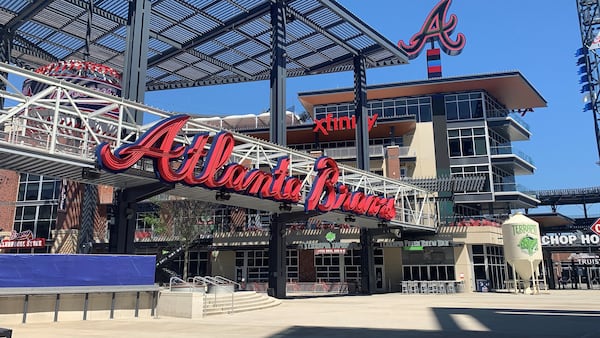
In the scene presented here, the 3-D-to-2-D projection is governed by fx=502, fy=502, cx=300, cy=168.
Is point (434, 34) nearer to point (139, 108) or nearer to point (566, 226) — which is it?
point (566, 226)

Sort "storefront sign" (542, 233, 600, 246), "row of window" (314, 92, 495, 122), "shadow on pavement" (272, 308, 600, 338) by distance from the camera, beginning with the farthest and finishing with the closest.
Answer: "row of window" (314, 92, 495, 122) < "storefront sign" (542, 233, 600, 246) < "shadow on pavement" (272, 308, 600, 338)

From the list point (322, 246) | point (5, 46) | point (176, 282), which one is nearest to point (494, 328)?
point (176, 282)

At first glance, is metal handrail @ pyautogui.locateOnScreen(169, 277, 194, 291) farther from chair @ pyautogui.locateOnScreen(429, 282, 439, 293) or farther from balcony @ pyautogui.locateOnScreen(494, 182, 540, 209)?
balcony @ pyautogui.locateOnScreen(494, 182, 540, 209)

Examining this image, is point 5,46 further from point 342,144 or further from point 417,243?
point 342,144

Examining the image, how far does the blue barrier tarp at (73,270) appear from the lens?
55.3 feet

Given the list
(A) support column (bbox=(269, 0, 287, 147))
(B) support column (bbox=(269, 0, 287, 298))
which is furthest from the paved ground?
(A) support column (bbox=(269, 0, 287, 147))

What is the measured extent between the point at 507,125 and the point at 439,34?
15796 mm

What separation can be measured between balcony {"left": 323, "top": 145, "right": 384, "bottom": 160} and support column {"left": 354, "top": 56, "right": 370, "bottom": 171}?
11.7 metres

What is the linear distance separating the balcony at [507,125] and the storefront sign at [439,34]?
1046cm

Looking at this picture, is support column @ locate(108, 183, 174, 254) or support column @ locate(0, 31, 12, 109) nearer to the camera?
support column @ locate(108, 183, 174, 254)

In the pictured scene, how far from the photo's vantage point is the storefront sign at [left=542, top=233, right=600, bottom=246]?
44.0m

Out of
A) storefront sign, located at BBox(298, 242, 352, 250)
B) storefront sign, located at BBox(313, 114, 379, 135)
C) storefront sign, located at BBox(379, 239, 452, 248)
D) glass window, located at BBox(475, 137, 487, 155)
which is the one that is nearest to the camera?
storefront sign, located at BBox(379, 239, 452, 248)

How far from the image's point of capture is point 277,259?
3234 cm

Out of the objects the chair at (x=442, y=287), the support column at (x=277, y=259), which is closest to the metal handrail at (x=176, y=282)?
the support column at (x=277, y=259)
